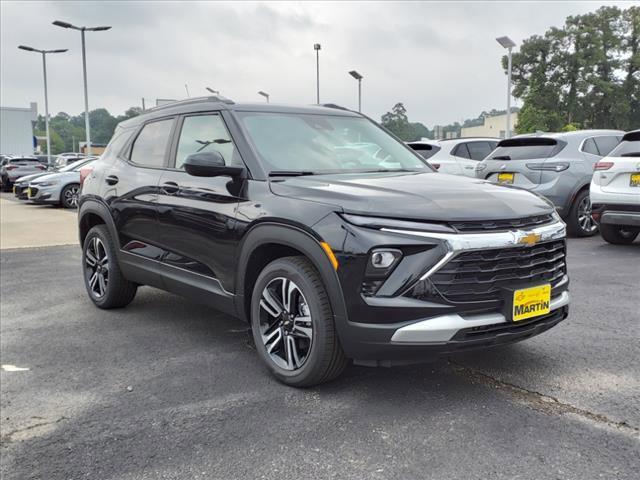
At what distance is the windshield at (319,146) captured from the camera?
3912mm

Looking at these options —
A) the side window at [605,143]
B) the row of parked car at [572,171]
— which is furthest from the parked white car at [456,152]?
the side window at [605,143]

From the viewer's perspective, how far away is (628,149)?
7727mm

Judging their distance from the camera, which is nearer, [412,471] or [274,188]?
[412,471]

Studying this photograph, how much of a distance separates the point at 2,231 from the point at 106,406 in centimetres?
997

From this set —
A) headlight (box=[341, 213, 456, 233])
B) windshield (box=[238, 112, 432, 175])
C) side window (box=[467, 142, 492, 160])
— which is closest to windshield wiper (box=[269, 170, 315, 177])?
windshield (box=[238, 112, 432, 175])

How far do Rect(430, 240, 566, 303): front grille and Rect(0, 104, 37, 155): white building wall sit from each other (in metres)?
60.7

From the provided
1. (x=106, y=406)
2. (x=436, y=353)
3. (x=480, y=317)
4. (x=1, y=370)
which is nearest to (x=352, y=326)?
(x=436, y=353)

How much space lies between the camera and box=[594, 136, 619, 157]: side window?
9.55 meters

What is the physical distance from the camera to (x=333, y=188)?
334 centimetres

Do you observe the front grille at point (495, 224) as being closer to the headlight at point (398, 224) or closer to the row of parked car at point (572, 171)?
the headlight at point (398, 224)

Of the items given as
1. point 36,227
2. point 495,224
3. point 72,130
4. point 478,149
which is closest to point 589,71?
point 478,149

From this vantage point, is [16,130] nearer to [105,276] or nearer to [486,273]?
[105,276]

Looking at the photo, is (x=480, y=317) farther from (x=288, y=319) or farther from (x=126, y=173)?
(x=126, y=173)

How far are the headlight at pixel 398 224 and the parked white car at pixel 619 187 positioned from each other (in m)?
5.62
